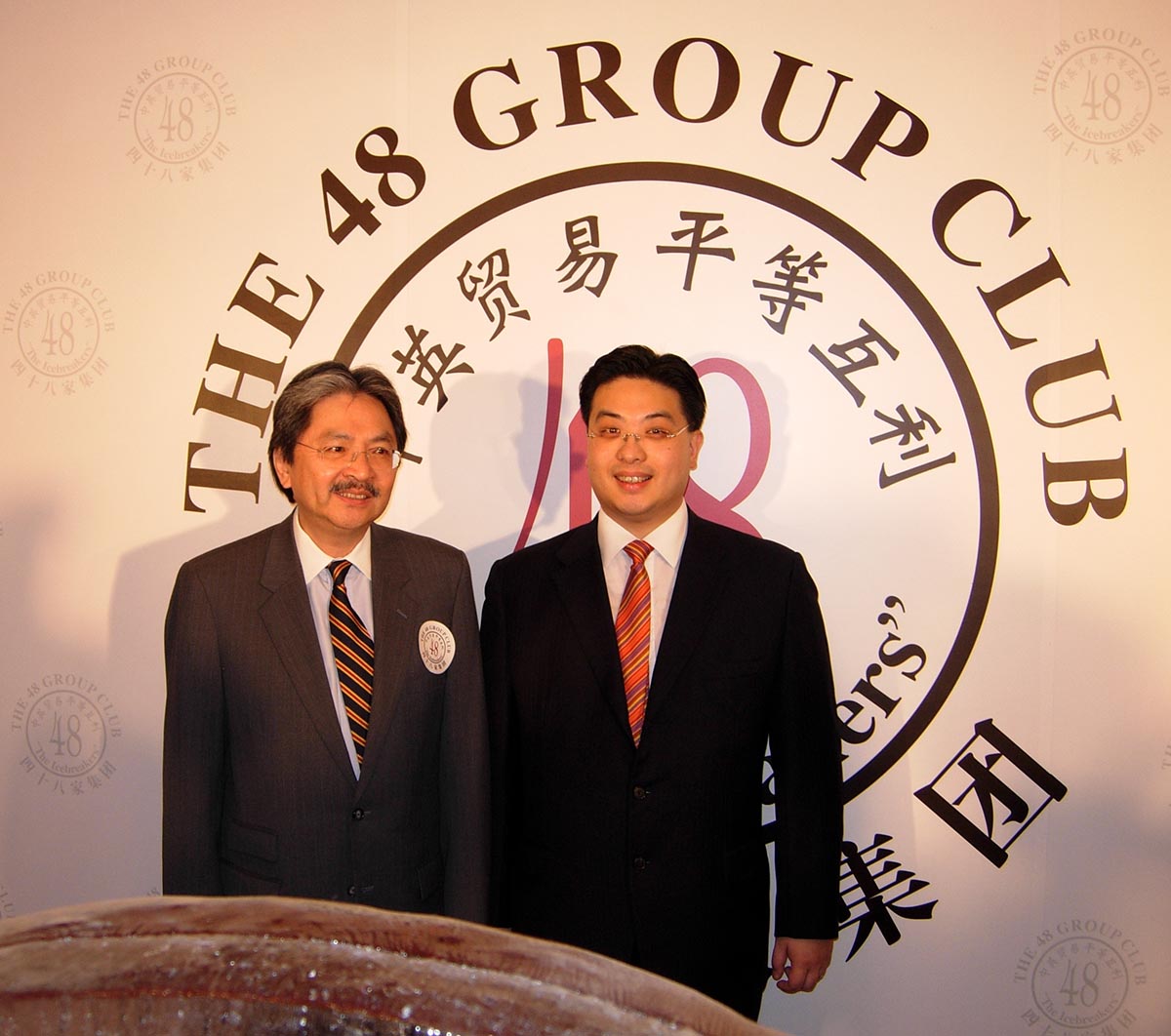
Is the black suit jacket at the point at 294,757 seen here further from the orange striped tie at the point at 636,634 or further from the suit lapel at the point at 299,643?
the orange striped tie at the point at 636,634

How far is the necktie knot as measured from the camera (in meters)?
1.99

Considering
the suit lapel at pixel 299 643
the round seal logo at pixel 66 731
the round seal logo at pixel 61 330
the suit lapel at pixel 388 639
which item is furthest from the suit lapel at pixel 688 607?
the round seal logo at pixel 61 330

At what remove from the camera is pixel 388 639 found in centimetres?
184

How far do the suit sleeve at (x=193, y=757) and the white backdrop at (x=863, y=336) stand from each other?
79 cm

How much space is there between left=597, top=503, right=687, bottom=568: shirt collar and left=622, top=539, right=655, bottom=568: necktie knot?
0.04ft

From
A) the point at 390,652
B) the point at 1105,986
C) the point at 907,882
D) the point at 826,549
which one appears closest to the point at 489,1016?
the point at 390,652

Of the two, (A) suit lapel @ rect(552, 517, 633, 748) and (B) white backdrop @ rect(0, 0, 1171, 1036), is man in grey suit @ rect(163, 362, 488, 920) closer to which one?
(A) suit lapel @ rect(552, 517, 633, 748)

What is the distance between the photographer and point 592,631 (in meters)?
1.92

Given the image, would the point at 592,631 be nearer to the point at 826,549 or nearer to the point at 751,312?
the point at 826,549

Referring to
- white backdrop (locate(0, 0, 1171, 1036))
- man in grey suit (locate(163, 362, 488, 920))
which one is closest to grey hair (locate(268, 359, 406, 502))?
man in grey suit (locate(163, 362, 488, 920))

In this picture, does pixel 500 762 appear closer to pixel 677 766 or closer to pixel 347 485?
pixel 677 766

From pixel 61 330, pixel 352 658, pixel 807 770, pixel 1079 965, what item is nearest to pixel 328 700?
pixel 352 658

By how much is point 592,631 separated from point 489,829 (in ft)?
1.37

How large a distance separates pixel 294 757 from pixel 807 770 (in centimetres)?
95
